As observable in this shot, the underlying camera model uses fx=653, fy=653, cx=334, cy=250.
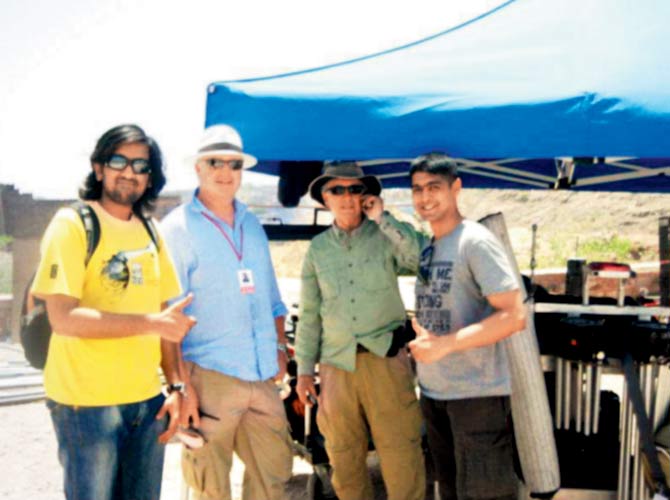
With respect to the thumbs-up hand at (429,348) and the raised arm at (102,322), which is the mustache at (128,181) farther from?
the thumbs-up hand at (429,348)

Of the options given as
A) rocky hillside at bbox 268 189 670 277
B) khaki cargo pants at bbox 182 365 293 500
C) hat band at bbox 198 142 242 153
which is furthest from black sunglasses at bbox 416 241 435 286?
rocky hillside at bbox 268 189 670 277

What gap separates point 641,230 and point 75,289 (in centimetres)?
2704

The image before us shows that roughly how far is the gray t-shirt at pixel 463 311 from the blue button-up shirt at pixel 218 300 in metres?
0.72

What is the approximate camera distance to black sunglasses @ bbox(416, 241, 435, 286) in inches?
107

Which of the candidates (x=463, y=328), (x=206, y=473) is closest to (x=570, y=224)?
(x=463, y=328)

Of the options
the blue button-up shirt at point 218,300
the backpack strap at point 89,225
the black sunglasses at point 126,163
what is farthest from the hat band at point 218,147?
the backpack strap at point 89,225

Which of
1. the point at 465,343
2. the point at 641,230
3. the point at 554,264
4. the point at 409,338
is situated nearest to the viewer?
the point at 465,343

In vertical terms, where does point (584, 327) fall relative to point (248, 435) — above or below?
above

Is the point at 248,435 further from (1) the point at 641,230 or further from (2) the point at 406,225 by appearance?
(1) the point at 641,230

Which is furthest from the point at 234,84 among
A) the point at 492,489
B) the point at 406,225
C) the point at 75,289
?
the point at 492,489

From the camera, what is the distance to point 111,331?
7.09 feet

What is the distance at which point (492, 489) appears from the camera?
2.62m

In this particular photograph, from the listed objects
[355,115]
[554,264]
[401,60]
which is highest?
[401,60]

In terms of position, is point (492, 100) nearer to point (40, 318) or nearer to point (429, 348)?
point (429, 348)
